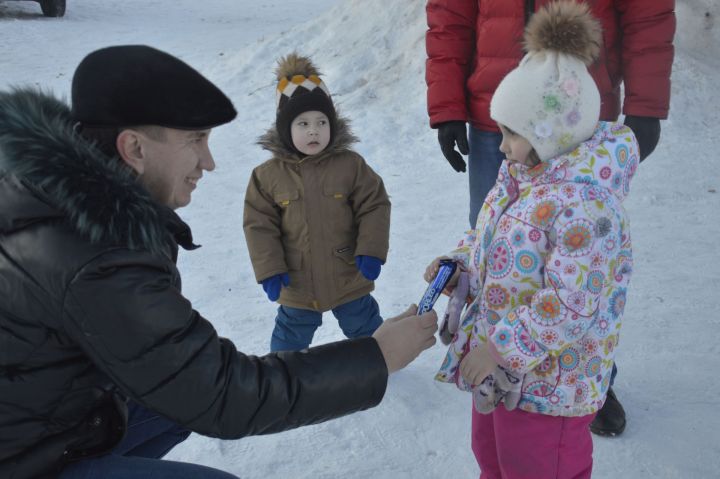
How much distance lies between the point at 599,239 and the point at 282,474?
4.56 ft

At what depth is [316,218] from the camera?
267 cm

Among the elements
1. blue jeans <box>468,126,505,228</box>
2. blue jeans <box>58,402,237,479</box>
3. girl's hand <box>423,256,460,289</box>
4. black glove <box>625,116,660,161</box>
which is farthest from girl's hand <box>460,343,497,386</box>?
black glove <box>625,116,660,161</box>

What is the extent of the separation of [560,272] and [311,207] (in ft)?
3.94

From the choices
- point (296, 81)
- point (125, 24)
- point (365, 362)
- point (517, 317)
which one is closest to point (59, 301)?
point (365, 362)

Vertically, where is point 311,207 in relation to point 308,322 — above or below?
above

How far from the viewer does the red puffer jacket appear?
2406 millimetres

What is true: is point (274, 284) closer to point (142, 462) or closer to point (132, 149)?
Answer: point (142, 462)

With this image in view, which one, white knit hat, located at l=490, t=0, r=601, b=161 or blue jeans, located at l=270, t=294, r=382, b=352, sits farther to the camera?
blue jeans, located at l=270, t=294, r=382, b=352

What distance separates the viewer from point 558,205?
1719 mm

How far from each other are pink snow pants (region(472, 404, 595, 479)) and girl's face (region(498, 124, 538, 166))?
2.23ft

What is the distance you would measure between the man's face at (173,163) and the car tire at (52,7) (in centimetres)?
1347

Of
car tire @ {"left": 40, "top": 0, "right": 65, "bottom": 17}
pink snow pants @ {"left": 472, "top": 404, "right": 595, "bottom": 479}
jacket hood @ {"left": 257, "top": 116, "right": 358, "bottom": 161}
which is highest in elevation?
car tire @ {"left": 40, "top": 0, "right": 65, "bottom": 17}

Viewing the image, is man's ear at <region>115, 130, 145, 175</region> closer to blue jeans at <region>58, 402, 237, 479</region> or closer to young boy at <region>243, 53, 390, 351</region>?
blue jeans at <region>58, 402, 237, 479</region>

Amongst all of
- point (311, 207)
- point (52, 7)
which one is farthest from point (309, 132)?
point (52, 7)
